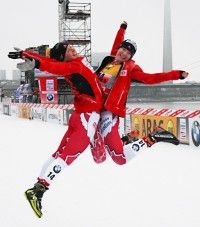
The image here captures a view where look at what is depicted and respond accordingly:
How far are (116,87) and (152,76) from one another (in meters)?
0.43

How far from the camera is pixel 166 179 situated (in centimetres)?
698

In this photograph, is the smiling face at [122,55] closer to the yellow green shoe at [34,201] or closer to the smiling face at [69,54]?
the smiling face at [69,54]

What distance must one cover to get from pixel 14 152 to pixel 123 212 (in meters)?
6.18

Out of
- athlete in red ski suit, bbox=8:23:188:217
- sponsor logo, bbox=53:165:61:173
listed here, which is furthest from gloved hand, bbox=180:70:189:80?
sponsor logo, bbox=53:165:61:173

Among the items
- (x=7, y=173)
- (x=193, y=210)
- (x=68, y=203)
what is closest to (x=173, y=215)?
(x=193, y=210)

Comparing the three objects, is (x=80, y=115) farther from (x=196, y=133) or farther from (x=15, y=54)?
(x=196, y=133)

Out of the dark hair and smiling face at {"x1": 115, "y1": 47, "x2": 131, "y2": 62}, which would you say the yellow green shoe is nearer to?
smiling face at {"x1": 115, "y1": 47, "x2": 131, "y2": 62}

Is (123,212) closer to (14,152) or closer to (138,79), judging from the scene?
(138,79)

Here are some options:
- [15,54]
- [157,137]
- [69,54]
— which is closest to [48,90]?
[157,137]

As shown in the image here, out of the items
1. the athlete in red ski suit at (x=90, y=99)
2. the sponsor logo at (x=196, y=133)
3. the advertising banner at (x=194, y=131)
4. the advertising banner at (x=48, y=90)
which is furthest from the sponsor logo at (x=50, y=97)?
the athlete in red ski suit at (x=90, y=99)

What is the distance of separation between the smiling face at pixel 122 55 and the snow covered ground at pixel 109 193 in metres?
1.75

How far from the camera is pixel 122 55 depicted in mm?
4953

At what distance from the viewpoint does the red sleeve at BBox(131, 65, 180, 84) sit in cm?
472

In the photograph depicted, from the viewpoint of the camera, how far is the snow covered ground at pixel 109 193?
4574 millimetres
